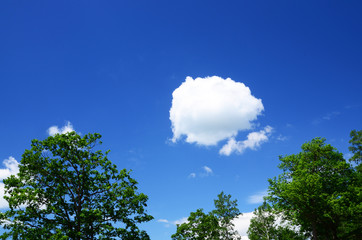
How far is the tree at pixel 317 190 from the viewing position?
31.3 meters

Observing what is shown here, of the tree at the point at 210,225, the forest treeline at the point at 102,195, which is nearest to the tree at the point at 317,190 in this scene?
the forest treeline at the point at 102,195

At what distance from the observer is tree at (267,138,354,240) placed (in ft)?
103

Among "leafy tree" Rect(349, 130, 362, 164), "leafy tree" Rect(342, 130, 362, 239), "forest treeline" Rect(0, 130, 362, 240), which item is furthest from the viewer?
"leafy tree" Rect(349, 130, 362, 164)

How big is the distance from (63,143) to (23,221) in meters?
6.44

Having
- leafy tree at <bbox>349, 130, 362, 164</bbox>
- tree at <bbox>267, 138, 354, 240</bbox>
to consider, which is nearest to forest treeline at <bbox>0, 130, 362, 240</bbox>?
tree at <bbox>267, 138, 354, 240</bbox>

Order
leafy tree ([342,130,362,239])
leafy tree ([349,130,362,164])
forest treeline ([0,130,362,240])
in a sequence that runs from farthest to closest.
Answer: leafy tree ([349,130,362,164]) < leafy tree ([342,130,362,239]) < forest treeline ([0,130,362,240])

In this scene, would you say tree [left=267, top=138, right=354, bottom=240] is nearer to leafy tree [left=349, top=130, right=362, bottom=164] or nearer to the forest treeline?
the forest treeline

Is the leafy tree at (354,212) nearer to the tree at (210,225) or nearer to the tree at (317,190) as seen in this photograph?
the tree at (317,190)

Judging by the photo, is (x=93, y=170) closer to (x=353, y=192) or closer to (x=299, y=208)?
(x=299, y=208)

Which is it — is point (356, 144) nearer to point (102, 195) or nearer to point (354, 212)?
point (354, 212)

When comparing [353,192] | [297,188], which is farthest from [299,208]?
[353,192]

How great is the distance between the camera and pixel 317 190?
3183 centimetres

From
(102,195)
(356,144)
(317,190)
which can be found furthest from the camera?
(356,144)

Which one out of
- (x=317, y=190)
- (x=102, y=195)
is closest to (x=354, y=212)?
(x=317, y=190)
